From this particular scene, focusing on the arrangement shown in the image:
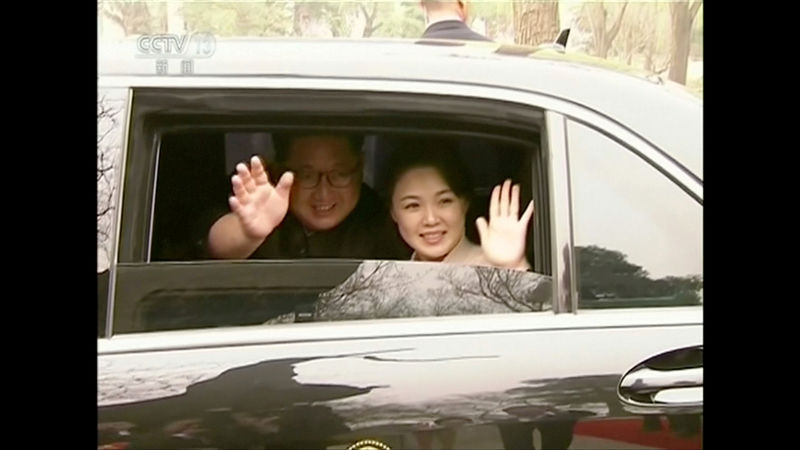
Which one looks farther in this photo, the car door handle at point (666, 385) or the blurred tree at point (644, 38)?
the blurred tree at point (644, 38)

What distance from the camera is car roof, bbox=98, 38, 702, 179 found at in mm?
1877

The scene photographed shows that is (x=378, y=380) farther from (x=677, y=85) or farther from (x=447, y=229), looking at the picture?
(x=677, y=85)

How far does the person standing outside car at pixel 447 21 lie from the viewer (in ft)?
6.35

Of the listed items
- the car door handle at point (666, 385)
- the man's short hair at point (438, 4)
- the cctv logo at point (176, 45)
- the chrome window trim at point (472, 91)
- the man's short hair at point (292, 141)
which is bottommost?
the car door handle at point (666, 385)

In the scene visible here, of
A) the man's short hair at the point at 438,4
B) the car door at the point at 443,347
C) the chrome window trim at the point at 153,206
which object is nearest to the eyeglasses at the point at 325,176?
the car door at the point at 443,347

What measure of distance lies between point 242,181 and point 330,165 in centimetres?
18

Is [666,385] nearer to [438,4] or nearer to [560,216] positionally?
[560,216]

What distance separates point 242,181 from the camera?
6.14 feet

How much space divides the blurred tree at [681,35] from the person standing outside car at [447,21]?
40 cm

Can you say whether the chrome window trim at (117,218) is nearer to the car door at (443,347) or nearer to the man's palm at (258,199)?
the car door at (443,347)

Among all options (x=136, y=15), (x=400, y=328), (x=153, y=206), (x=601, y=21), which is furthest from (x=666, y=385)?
(x=136, y=15)

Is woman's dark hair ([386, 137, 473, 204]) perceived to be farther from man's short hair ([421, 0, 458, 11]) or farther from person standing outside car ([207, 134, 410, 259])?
man's short hair ([421, 0, 458, 11])
